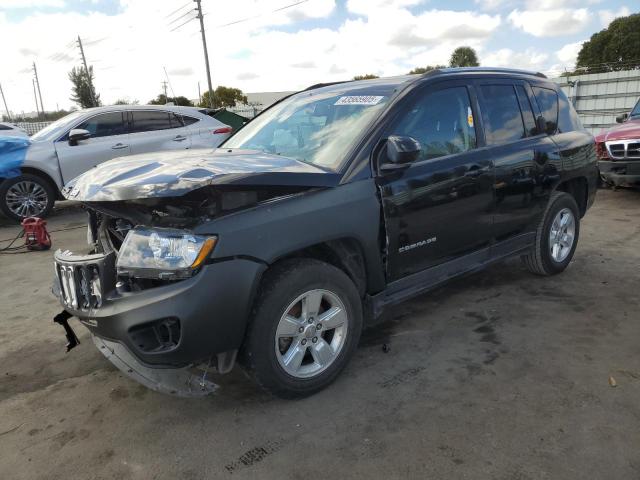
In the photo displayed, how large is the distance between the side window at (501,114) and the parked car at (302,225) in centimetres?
2

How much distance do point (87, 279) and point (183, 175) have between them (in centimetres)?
77

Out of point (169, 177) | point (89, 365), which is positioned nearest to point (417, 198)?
point (169, 177)

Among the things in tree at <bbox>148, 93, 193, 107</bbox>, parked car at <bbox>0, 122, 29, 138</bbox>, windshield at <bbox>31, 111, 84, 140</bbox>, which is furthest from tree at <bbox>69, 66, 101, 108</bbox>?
windshield at <bbox>31, 111, 84, 140</bbox>

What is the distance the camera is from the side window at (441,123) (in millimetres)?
3270

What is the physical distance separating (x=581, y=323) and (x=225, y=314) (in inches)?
110

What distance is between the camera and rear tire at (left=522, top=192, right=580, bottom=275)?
4.46 m

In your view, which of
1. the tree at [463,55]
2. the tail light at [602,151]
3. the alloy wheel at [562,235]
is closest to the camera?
the alloy wheel at [562,235]

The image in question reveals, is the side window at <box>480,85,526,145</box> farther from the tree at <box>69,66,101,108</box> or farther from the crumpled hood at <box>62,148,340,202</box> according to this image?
the tree at <box>69,66,101,108</box>

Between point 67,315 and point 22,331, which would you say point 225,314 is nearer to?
point 67,315

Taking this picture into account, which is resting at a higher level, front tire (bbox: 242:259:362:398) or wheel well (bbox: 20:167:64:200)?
wheel well (bbox: 20:167:64:200)

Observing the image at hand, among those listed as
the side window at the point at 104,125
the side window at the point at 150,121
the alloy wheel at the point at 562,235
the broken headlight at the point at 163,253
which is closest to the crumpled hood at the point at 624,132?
the alloy wheel at the point at 562,235

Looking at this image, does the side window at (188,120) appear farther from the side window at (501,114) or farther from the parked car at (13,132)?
the side window at (501,114)

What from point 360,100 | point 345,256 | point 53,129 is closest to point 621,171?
point 360,100

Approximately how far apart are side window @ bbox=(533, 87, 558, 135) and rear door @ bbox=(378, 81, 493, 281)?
1113 millimetres
